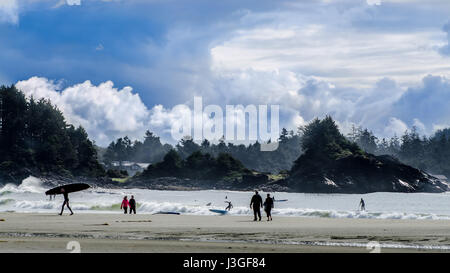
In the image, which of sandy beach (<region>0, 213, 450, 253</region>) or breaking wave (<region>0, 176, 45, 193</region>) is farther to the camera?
breaking wave (<region>0, 176, 45, 193</region>)

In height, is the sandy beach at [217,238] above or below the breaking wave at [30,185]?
below

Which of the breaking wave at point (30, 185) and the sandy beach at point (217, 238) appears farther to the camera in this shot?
the breaking wave at point (30, 185)

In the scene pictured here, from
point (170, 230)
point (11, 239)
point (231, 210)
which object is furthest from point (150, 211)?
point (11, 239)

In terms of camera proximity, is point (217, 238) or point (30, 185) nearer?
point (217, 238)

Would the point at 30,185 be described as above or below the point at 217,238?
above

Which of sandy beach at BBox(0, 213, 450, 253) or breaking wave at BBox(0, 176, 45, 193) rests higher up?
breaking wave at BBox(0, 176, 45, 193)
